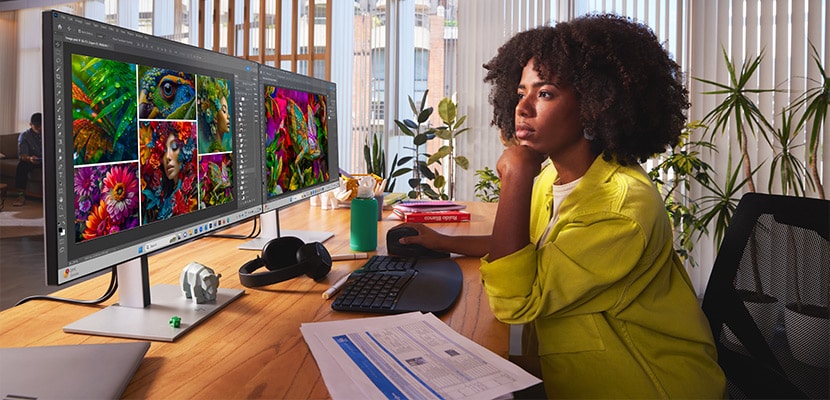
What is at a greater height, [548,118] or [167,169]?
[548,118]

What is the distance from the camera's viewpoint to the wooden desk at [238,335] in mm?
766

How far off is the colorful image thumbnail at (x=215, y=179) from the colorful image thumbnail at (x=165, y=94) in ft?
0.36

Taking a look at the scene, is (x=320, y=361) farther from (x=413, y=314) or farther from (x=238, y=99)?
(x=238, y=99)

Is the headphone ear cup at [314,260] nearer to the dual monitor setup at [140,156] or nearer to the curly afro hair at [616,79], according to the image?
the dual monitor setup at [140,156]

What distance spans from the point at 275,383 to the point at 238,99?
756 mm

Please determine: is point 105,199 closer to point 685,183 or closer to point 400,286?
point 400,286

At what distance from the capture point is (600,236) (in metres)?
1.03

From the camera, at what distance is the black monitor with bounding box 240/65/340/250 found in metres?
1.51

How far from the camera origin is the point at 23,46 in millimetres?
5707

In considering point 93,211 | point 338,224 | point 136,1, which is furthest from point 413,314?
point 136,1

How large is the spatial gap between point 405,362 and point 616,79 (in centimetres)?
77

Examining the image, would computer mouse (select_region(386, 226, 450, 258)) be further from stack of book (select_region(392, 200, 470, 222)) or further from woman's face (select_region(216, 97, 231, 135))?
Result: stack of book (select_region(392, 200, 470, 222))

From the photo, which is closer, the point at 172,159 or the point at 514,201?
the point at 172,159

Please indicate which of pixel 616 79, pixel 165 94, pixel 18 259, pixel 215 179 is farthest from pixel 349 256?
pixel 18 259
